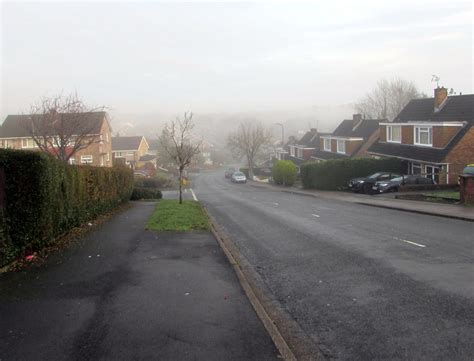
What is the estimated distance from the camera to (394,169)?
1561 inches

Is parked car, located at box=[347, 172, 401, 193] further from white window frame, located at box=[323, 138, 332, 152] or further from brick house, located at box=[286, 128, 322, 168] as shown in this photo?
brick house, located at box=[286, 128, 322, 168]

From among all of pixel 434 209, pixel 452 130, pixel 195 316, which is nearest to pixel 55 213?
pixel 195 316

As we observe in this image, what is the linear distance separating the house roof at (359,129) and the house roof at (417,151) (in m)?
7.74

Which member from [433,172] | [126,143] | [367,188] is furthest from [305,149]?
[433,172]

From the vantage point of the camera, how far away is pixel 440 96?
124ft

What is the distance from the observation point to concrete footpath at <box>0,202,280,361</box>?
4.99m

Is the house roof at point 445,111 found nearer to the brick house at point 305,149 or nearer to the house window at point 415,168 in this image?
the house window at point 415,168

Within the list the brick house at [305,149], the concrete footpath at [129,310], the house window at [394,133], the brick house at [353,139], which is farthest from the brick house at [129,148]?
the concrete footpath at [129,310]

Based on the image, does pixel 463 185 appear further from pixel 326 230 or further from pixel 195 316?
pixel 195 316

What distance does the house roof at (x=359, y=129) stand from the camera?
5338 centimetres

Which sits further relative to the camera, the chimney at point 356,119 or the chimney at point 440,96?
the chimney at point 356,119

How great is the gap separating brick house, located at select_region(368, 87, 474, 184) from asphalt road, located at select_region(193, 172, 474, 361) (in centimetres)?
1822

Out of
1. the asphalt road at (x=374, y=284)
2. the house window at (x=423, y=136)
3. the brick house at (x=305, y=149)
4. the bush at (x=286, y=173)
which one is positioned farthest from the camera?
the brick house at (x=305, y=149)

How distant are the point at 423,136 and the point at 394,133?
569 centimetres
